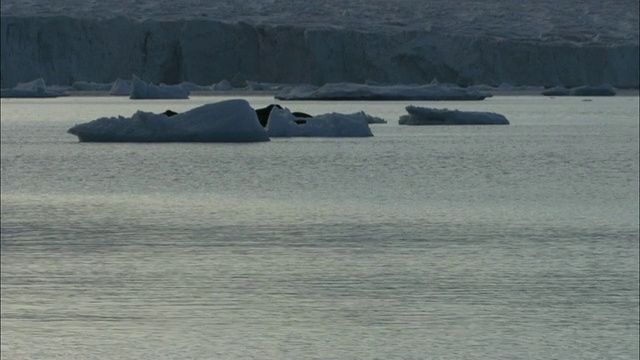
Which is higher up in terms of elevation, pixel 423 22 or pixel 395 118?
pixel 423 22

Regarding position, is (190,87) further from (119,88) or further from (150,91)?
(150,91)

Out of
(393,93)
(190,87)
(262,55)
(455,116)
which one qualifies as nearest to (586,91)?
(393,93)

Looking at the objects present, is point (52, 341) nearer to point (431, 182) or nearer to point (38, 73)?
point (431, 182)

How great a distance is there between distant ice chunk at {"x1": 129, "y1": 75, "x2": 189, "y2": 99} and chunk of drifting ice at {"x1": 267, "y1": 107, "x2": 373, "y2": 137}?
967 cm

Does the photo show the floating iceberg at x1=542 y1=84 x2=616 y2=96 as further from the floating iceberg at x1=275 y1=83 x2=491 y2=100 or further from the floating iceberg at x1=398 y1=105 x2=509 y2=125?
the floating iceberg at x1=398 y1=105 x2=509 y2=125

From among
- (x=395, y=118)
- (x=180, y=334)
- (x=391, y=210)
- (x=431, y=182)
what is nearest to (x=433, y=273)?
(x=180, y=334)

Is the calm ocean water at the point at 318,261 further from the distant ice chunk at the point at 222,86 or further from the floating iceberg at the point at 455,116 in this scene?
the distant ice chunk at the point at 222,86

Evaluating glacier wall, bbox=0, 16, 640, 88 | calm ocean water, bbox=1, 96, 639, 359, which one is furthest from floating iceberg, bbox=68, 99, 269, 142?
glacier wall, bbox=0, 16, 640, 88

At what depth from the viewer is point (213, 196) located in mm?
16250

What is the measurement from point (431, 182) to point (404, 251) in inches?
335

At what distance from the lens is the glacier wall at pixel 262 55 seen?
4594cm

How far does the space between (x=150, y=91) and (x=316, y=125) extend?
1197 centimetres

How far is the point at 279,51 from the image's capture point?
4978cm

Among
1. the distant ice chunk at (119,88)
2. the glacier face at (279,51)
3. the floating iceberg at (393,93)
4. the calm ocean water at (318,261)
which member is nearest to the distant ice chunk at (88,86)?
the glacier face at (279,51)
